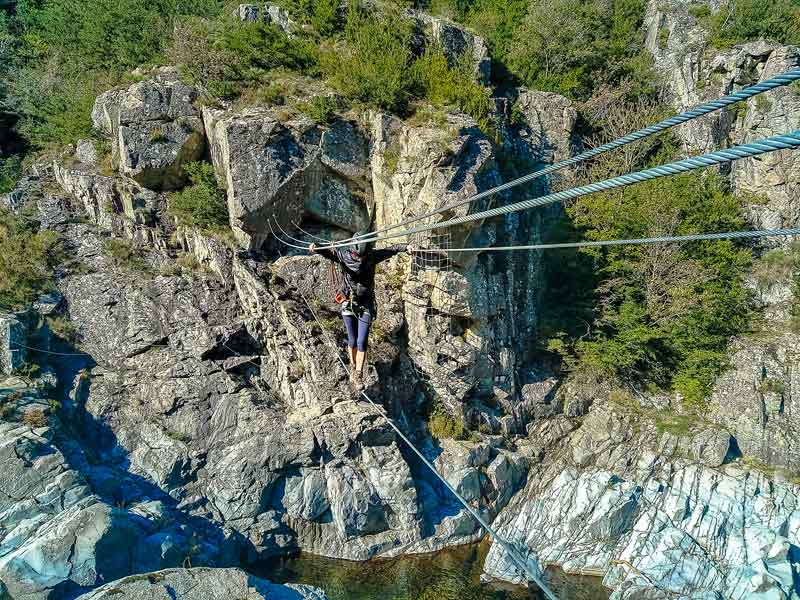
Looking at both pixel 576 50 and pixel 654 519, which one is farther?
pixel 576 50

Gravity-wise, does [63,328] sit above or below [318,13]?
below

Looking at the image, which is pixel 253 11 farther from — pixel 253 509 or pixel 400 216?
pixel 253 509

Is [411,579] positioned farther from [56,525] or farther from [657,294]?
[657,294]

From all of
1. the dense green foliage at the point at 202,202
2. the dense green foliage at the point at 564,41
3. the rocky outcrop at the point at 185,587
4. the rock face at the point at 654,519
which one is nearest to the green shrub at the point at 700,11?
the dense green foliage at the point at 564,41

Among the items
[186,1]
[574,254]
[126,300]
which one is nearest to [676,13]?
[574,254]

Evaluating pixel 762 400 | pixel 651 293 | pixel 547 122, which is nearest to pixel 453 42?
pixel 547 122

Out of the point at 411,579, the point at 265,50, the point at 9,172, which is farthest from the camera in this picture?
the point at 9,172
